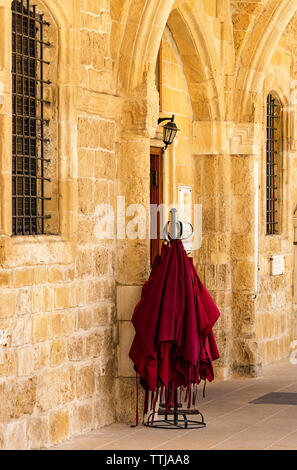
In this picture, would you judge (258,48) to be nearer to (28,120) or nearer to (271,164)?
(271,164)

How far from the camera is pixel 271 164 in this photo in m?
12.8

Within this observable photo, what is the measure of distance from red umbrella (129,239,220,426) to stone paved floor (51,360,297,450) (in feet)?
1.22

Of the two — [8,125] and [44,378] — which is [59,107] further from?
[44,378]

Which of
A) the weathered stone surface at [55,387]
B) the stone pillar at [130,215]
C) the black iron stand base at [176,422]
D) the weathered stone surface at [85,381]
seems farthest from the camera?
the stone pillar at [130,215]

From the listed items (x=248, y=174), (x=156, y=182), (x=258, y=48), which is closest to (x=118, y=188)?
(x=156, y=182)

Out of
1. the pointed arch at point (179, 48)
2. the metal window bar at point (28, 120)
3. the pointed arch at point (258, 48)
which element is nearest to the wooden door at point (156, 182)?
the pointed arch at point (179, 48)

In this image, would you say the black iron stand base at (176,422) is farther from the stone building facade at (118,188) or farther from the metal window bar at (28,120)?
the metal window bar at (28,120)

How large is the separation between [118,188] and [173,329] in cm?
137

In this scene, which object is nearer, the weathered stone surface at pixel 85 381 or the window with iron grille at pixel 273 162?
the weathered stone surface at pixel 85 381

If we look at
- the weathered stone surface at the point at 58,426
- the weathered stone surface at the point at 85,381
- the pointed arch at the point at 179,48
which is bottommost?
the weathered stone surface at the point at 58,426

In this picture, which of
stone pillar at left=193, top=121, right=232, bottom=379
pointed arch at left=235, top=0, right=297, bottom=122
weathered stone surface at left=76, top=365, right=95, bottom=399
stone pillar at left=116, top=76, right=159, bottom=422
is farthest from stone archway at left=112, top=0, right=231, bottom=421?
pointed arch at left=235, top=0, right=297, bottom=122

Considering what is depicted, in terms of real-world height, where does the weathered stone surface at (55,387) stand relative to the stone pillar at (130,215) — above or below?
below

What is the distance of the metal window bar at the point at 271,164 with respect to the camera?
12711 millimetres

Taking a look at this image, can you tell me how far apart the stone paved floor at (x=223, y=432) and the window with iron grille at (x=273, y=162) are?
10.8 ft
